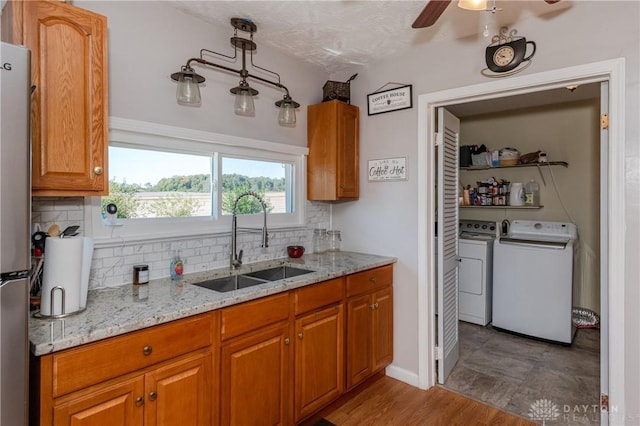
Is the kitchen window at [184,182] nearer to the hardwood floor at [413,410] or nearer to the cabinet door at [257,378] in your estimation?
the cabinet door at [257,378]

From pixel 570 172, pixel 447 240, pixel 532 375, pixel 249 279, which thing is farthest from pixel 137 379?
pixel 570 172

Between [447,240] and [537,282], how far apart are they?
4.70 ft

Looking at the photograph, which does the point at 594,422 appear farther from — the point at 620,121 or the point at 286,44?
the point at 286,44

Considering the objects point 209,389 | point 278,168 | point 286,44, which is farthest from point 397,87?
point 209,389

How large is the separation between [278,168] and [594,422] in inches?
107

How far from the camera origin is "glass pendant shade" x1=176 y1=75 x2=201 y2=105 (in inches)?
75.9

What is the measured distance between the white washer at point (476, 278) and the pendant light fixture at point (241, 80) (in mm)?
2514

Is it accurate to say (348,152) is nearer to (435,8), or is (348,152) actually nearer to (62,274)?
(435,8)

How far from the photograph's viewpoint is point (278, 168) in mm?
2836

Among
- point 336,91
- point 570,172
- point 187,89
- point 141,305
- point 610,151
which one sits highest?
point 336,91

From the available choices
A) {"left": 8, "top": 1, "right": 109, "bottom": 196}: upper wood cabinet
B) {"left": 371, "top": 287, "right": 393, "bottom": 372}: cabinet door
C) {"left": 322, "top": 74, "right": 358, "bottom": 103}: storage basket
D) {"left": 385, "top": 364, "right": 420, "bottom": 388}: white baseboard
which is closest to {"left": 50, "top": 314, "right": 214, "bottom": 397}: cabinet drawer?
{"left": 8, "top": 1, "right": 109, "bottom": 196}: upper wood cabinet

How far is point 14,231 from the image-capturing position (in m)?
1.04

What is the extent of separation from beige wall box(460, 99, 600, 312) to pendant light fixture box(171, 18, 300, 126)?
3067 millimetres

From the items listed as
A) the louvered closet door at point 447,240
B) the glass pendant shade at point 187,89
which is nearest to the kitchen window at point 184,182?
the glass pendant shade at point 187,89
